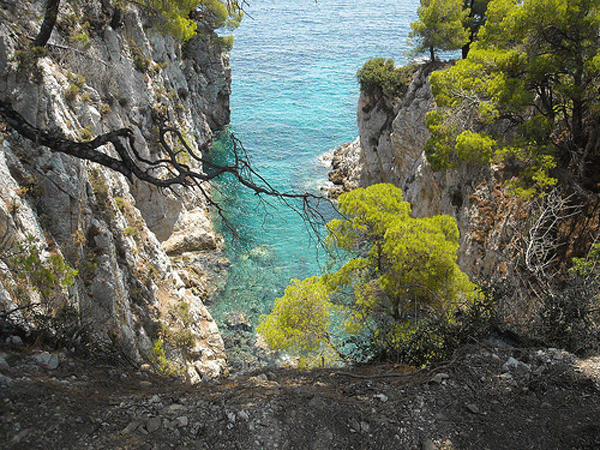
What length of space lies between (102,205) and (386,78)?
80.7 ft

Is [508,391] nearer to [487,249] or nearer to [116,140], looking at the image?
[116,140]

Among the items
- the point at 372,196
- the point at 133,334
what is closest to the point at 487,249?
the point at 372,196

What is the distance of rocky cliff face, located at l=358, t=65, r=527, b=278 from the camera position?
16750 mm

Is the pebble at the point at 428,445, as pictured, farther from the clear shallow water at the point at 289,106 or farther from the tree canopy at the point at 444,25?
the tree canopy at the point at 444,25

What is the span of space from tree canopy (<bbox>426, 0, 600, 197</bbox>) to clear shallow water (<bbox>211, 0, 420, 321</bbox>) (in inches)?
336

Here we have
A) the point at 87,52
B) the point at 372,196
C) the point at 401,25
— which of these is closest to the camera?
the point at 372,196

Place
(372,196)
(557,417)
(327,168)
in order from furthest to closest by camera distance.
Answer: (327,168) < (372,196) < (557,417)

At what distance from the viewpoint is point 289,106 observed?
46938 millimetres

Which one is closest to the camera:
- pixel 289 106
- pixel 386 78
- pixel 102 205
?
pixel 102 205

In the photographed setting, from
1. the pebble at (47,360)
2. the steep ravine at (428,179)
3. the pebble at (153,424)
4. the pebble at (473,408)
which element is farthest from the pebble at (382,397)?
the pebble at (47,360)

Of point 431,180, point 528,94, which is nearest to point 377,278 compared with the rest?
point 528,94

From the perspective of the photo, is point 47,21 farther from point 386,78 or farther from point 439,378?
point 386,78

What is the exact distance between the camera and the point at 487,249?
17.0 metres

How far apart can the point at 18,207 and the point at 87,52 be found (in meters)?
13.5
